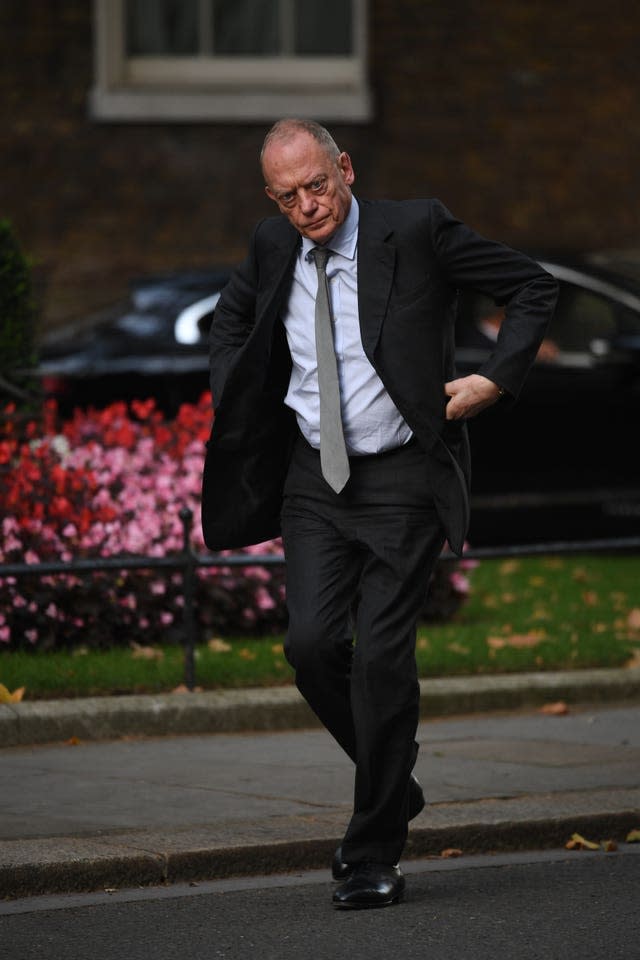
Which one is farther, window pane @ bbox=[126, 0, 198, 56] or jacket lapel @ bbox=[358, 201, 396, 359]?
window pane @ bbox=[126, 0, 198, 56]

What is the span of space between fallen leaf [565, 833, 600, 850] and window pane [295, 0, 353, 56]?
11.6 meters

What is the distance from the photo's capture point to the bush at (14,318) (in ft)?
32.0

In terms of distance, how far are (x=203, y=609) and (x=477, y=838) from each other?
117 inches

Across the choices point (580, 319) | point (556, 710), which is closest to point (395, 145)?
point (580, 319)

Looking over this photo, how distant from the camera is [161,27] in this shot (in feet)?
55.0

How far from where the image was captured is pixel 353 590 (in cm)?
541

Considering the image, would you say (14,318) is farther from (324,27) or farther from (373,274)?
(324,27)

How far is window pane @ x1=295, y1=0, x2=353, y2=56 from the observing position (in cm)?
1683

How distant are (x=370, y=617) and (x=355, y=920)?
2.51 ft

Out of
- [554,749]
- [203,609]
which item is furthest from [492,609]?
[554,749]

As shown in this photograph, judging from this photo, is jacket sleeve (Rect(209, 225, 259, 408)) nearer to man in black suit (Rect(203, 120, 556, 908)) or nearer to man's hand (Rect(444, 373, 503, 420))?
man in black suit (Rect(203, 120, 556, 908))

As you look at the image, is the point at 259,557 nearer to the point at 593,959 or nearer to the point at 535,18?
the point at 593,959

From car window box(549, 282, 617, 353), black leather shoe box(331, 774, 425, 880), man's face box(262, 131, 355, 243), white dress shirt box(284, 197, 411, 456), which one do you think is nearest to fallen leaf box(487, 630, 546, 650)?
car window box(549, 282, 617, 353)

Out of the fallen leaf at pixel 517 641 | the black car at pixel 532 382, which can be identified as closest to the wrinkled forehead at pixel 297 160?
the fallen leaf at pixel 517 641
